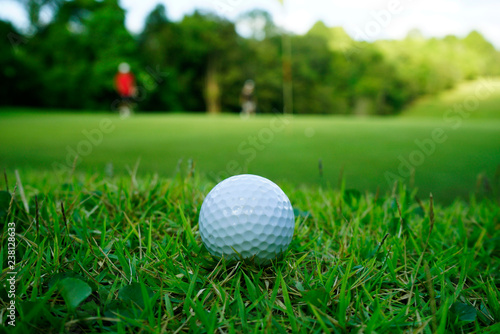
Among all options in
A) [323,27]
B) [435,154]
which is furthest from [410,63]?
[435,154]

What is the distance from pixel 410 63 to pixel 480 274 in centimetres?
3375

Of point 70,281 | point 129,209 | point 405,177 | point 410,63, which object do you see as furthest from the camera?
point 410,63

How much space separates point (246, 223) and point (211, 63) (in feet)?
92.7

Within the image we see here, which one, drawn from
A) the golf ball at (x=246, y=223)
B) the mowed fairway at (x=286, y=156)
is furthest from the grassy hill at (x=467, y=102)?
the golf ball at (x=246, y=223)

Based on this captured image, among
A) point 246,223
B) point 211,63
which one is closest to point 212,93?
point 211,63

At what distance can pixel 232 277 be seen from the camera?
1.11 m

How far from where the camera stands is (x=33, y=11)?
729 inches

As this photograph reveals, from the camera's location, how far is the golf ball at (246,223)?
113 cm

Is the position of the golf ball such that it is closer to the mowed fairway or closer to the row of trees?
the mowed fairway

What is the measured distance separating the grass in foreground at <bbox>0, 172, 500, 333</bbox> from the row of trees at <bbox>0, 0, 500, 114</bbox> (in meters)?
17.5

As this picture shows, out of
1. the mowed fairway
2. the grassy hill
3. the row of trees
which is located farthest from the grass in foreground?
the grassy hill

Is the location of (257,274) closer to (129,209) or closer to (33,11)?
(129,209)

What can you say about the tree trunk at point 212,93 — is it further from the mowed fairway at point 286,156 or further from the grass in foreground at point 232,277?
the grass in foreground at point 232,277

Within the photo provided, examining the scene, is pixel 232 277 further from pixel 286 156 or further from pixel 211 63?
pixel 211 63
